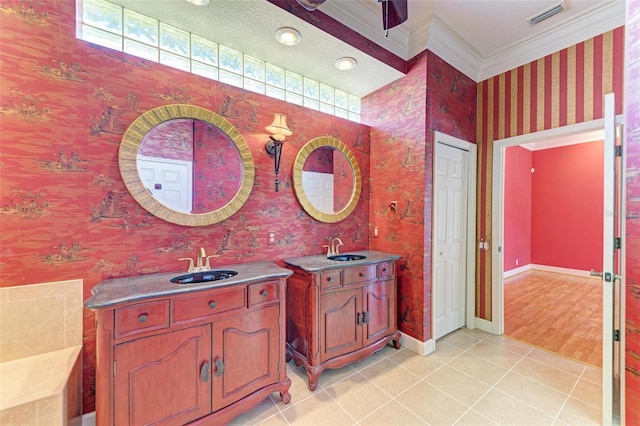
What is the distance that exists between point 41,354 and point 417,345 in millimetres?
2904

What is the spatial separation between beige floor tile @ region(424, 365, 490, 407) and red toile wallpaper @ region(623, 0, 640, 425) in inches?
31.4

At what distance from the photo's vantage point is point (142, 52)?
192 cm

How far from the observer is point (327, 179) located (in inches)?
110

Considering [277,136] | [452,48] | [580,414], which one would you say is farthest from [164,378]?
[452,48]

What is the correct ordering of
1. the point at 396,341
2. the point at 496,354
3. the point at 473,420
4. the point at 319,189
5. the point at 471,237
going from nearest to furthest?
1. the point at 473,420
2. the point at 496,354
3. the point at 396,341
4. the point at 319,189
5. the point at 471,237

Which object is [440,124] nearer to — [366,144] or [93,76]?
[366,144]

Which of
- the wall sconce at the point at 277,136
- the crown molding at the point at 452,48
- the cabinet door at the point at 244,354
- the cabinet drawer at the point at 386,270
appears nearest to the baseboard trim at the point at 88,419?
the cabinet door at the point at 244,354

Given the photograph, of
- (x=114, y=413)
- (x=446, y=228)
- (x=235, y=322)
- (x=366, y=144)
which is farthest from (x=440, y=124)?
(x=114, y=413)

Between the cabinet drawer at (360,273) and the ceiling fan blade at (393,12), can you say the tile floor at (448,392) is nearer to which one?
the cabinet drawer at (360,273)

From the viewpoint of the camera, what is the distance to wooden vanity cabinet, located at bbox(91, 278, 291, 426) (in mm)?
1316

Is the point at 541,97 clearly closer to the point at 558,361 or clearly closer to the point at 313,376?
the point at 558,361

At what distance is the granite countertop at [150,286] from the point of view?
51.3 inches

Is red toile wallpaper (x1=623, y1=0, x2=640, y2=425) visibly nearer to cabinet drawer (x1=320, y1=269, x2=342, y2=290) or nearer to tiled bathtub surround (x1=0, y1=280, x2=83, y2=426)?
cabinet drawer (x1=320, y1=269, x2=342, y2=290)

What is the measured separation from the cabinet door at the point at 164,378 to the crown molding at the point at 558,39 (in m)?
3.94
